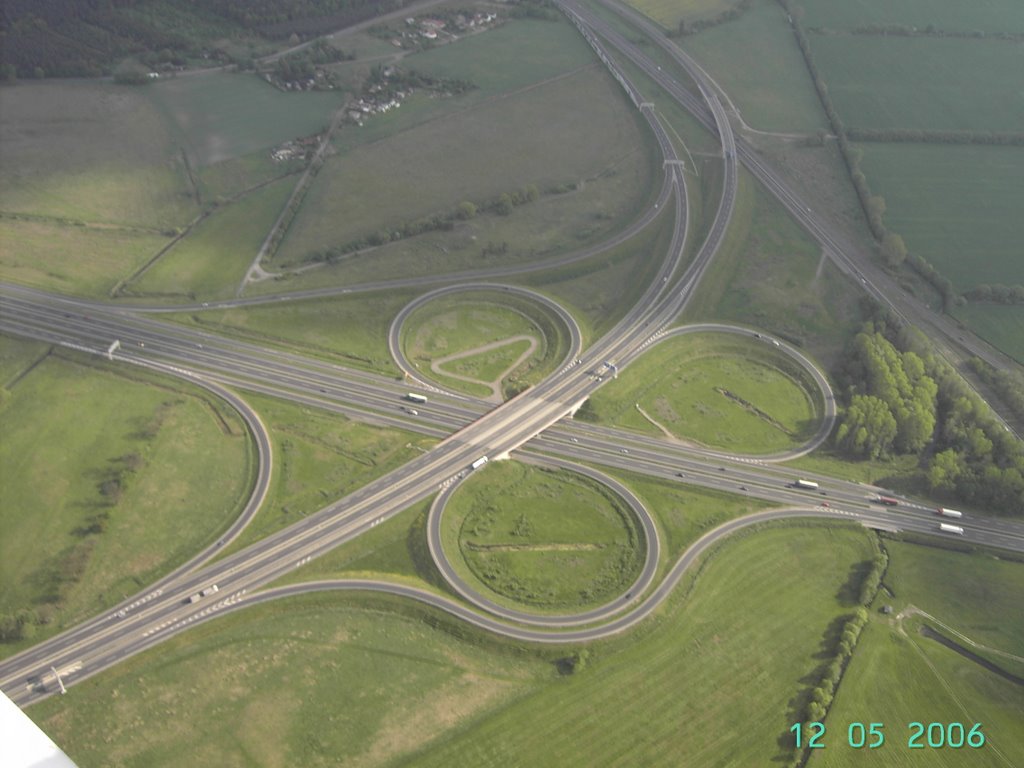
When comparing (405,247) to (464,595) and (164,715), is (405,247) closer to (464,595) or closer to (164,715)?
(464,595)

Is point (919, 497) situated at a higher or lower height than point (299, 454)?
higher

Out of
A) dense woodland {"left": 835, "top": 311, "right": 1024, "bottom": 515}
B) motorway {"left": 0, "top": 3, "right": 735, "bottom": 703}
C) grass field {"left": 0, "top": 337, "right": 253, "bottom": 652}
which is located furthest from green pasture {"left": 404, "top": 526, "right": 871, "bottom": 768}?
grass field {"left": 0, "top": 337, "right": 253, "bottom": 652}

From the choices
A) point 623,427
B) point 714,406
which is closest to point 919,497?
point 714,406

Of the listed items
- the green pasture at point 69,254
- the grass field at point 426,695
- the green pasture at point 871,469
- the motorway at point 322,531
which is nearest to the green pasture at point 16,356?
the green pasture at point 69,254

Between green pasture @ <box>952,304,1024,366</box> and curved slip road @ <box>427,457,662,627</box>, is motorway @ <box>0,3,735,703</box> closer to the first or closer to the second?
curved slip road @ <box>427,457,662,627</box>

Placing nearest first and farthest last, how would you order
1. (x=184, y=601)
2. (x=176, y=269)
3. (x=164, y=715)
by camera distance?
(x=164, y=715), (x=184, y=601), (x=176, y=269)

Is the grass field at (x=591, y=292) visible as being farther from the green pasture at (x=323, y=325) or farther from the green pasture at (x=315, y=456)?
the green pasture at (x=315, y=456)

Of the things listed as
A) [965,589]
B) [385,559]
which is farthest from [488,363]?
[965,589]
